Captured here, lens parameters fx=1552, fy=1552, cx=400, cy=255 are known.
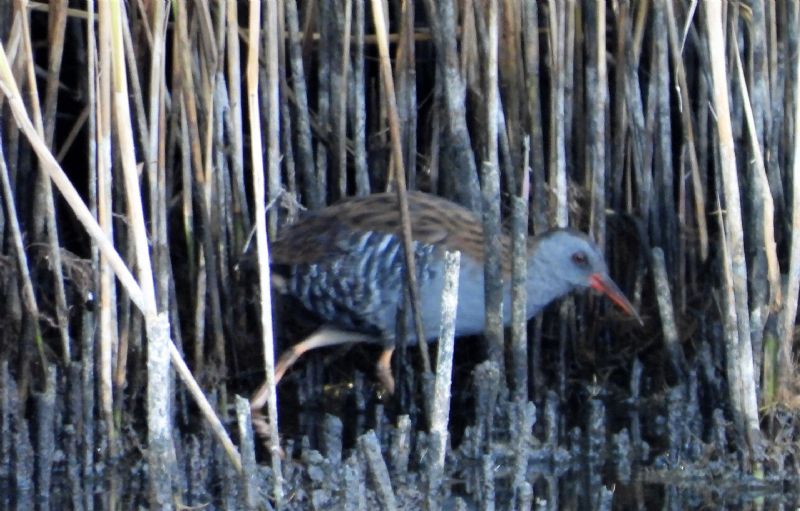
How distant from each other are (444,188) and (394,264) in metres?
0.56

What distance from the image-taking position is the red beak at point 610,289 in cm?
505

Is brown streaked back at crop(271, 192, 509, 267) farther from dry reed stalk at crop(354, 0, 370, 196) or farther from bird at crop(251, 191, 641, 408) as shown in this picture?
dry reed stalk at crop(354, 0, 370, 196)

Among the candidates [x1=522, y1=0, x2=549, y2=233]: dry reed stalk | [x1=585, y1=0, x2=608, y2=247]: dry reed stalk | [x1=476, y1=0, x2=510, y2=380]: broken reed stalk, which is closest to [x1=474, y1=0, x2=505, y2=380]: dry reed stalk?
[x1=476, y1=0, x2=510, y2=380]: broken reed stalk

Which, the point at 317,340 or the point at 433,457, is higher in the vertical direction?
the point at 317,340

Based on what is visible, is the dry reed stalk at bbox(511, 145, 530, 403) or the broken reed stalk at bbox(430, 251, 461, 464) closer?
the broken reed stalk at bbox(430, 251, 461, 464)

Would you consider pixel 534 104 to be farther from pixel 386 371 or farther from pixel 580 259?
pixel 386 371

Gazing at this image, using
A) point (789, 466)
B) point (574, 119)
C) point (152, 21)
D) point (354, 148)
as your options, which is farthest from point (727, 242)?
point (152, 21)

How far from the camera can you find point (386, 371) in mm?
5148

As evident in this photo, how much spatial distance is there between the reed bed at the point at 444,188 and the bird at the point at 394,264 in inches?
4.5

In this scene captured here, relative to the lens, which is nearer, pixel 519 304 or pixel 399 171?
pixel 399 171

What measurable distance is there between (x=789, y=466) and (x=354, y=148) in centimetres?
173

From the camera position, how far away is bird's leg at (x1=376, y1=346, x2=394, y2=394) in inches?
202

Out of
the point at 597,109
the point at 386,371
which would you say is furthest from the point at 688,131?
the point at 386,371

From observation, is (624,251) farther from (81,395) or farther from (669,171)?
(81,395)
